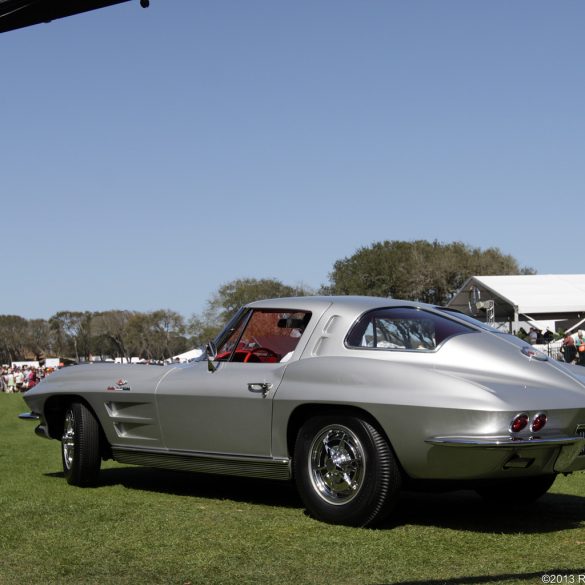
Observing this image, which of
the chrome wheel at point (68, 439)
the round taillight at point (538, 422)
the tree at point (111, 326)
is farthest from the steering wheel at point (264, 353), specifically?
the tree at point (111, 326)

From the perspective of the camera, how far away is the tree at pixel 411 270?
78375mm

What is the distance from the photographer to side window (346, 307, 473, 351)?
6.21m

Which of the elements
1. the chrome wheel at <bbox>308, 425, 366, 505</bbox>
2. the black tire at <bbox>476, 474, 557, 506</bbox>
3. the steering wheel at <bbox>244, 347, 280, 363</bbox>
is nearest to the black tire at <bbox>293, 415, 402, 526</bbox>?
the chrome wheel at <bbox>308, 425, 366, 505</bbox>

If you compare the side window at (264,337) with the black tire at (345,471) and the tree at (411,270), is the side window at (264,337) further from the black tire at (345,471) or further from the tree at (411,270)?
the tree at (411,270)

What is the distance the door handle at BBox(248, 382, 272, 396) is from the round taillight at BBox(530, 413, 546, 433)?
1785 mm

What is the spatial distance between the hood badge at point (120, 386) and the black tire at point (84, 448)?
362 millimetres

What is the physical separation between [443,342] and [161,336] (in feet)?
350

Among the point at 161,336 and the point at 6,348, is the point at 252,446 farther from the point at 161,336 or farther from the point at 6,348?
the point at 6,348

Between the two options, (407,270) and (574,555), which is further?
(407,270)

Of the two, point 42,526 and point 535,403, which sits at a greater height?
point 535,403

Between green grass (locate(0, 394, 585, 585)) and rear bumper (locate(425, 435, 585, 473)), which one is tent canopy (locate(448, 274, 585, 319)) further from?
rear bumper (locate(425, 435, 585, 473))

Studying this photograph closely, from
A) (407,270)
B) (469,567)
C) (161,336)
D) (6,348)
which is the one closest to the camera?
(469,567)

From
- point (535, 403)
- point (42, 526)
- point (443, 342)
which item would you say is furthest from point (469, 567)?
point (42, 526)

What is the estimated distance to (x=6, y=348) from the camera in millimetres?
135875
